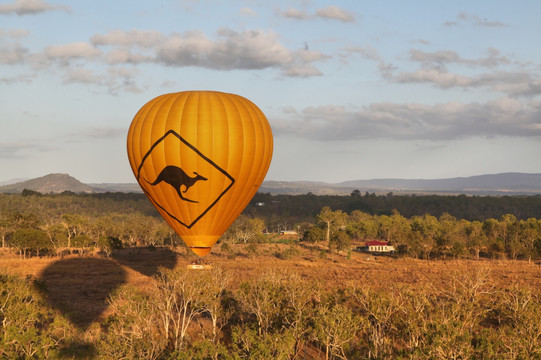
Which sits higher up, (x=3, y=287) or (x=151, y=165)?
(x=151, y=165)

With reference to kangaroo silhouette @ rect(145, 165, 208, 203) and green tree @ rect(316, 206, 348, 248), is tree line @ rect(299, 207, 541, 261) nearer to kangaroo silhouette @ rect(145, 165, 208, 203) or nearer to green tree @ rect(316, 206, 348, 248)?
green tree @ rect(316, 206, 348, 248)

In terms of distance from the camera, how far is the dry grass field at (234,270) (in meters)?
52.3

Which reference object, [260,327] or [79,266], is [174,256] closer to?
[79,266]

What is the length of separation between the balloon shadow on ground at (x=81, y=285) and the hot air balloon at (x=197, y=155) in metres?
13.0

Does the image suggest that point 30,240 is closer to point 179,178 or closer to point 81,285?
point 81,285

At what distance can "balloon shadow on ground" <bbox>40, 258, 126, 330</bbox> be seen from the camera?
145 feet

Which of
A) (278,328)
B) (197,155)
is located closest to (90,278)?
(278,328)

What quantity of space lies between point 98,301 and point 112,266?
79.6ft

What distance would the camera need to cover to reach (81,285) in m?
58.4

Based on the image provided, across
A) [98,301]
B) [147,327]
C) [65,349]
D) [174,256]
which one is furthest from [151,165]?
[174,256]

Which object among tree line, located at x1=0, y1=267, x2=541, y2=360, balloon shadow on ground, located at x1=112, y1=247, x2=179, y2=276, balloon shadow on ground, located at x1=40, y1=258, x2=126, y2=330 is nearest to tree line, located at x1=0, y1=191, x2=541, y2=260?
balloon shadow on ground, located at x1=112, y1=247, x2=179, y2=276

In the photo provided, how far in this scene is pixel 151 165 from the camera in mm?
33125

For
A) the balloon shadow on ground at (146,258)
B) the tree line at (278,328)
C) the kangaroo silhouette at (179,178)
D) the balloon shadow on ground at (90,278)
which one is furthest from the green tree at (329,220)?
the kangaroo silhouette at (179,178)

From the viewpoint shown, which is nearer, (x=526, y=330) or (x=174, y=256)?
(x=526, y=330)
